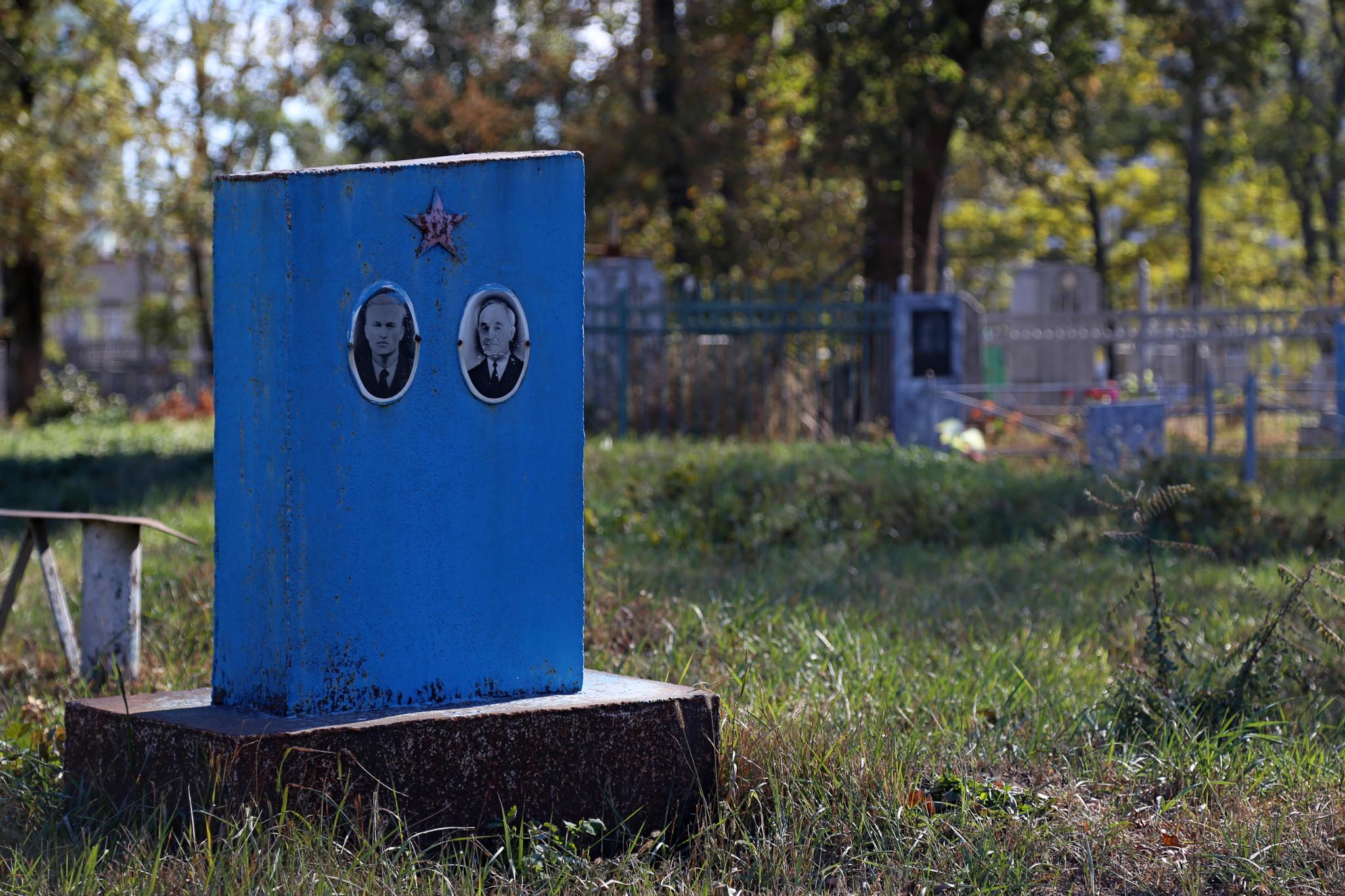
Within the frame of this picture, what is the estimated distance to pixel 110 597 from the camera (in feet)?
17.8

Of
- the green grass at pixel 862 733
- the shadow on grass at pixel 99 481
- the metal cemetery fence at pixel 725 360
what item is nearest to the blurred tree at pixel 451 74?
the metal cemetery fence at pixel 725 360

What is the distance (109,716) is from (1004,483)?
7.55m

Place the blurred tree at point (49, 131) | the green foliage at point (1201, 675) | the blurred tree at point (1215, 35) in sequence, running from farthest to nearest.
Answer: the blurred tree at point (1215, 35)
the blurred tree at point (49, 131)
the green foliage at point (1201, 675)

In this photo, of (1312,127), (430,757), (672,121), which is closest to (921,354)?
(672,121)

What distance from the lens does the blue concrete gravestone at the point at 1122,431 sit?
37.7 feet

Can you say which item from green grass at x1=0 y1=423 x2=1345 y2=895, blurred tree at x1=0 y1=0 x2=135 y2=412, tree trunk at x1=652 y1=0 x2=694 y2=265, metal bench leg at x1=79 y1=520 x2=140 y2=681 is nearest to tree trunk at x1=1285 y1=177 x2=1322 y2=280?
tree trunk at x1=652 y1=0 x2=694 y2=265

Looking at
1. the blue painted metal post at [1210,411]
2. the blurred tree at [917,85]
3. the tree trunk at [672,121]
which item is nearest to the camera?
the blue painted metal post at [1210,411]

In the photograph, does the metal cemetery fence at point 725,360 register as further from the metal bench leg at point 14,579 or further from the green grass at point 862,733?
the metal bench leg at point 14,579

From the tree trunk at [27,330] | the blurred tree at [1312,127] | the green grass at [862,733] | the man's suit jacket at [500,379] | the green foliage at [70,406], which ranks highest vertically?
the blurred tree at [1312,127]

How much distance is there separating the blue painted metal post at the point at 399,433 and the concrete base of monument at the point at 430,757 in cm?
16

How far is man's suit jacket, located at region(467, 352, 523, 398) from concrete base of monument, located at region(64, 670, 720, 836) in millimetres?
846

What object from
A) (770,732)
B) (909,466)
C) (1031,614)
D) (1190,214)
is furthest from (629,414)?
(1190,214)

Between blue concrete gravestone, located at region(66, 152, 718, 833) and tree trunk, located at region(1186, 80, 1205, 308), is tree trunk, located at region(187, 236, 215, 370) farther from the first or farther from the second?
blue concrete gravestone, located at region(66, 152, 718, 833)

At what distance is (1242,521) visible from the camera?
925cm
